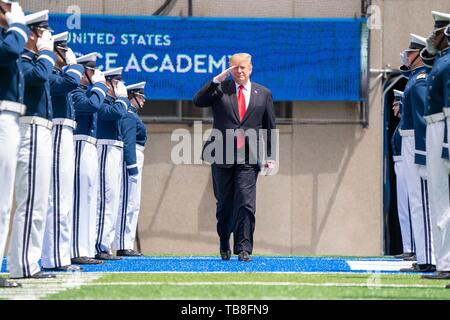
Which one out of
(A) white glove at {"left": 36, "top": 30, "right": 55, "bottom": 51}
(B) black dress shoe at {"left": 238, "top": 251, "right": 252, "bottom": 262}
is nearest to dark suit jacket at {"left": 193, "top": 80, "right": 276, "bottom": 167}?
(B) black dress shoe at {"left": 238, "top": 251, "right": 252, "bottom": 262}

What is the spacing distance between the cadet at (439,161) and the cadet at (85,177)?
3.80 meters

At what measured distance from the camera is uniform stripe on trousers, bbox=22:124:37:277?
9305 mm

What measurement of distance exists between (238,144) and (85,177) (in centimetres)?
159

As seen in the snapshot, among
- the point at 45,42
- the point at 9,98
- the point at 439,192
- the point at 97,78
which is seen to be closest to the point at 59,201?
the point at 45,42

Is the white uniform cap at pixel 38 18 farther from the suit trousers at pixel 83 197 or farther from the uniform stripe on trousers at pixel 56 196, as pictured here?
the suit trousers at pixel 83 197

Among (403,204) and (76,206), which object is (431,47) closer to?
(76,206)

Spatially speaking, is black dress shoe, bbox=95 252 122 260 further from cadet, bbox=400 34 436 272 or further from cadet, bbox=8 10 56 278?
cadet, bbox=8 10 56 278

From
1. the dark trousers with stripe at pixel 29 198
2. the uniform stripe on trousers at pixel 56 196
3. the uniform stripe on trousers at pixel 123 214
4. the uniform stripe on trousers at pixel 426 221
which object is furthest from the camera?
the uniform stripe on trousers at pixel 123 214

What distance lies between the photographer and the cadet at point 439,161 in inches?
371

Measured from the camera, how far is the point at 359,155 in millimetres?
18953

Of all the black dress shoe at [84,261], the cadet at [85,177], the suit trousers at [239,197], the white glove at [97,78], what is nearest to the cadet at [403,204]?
the suit trousers at [239,197]

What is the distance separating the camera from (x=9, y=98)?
336 inches

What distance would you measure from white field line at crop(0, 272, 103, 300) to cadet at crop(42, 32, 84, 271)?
62 centimetres
